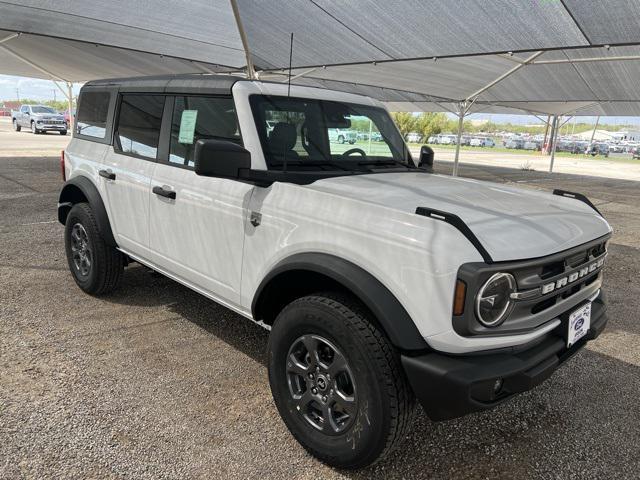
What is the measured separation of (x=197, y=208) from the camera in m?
2.99

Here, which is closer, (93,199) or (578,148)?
(93,199)

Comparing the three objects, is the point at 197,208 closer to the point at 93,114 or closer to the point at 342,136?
the point at 342,136

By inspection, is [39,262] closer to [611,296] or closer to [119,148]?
[119,148]

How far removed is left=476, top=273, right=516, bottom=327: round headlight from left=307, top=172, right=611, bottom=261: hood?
0.09 metres

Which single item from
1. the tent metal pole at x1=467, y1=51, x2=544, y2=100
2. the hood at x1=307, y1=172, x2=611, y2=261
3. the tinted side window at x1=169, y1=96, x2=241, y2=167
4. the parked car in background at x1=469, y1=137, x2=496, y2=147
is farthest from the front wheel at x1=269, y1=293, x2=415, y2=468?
the parked car in background at x1=469, y1=137, x2=496, y2=147

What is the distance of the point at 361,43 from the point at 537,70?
5.90 m

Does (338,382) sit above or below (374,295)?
below

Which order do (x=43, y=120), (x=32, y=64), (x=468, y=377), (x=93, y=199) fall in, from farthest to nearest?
1. (x=43, y=120)
2. (x=32, y=64)
3. (x=93, y=199)
4. (x=468, y=377)

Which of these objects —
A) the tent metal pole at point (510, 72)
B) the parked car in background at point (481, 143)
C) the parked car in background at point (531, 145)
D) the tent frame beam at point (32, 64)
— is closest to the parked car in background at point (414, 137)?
the parked car in background at point (481, 143)

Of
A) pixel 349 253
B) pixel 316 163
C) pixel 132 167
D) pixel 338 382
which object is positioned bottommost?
pixel 338 382

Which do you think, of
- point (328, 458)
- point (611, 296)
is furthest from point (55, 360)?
point (611, 296)

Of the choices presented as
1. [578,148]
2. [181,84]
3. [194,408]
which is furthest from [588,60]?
[578,148]

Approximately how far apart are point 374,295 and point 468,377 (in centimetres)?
48

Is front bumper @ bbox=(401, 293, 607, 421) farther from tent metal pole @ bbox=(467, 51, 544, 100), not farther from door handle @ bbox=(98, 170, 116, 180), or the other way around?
tent metal pole @ bbox=(467, 51, 544, 100)
